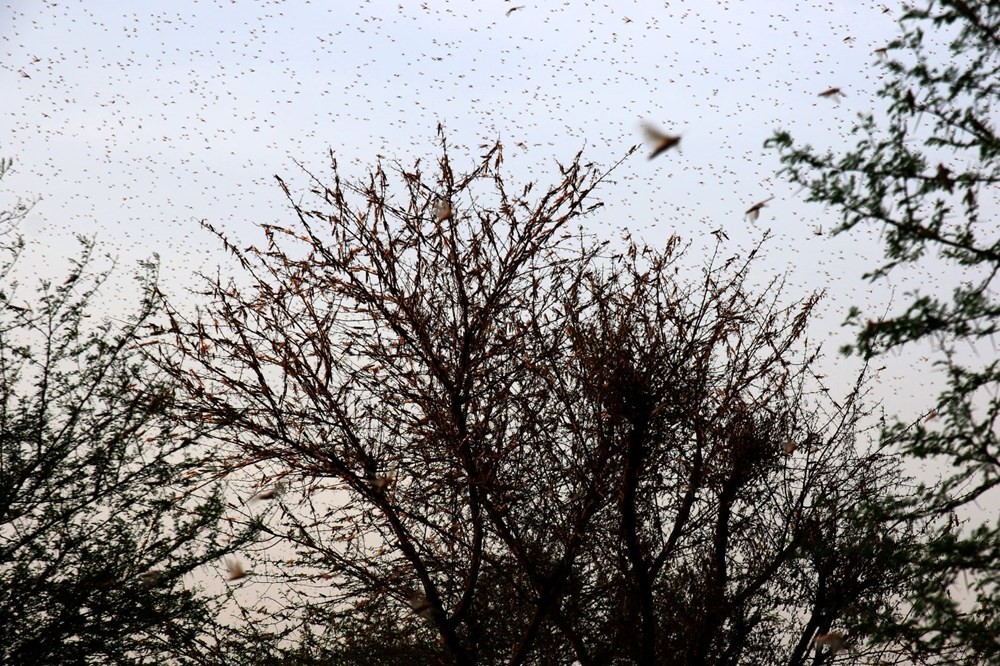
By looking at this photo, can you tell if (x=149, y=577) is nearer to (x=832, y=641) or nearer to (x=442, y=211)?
(x=442, y=211)

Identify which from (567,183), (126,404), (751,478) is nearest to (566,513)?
(751,478)

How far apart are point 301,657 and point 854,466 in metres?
6.54

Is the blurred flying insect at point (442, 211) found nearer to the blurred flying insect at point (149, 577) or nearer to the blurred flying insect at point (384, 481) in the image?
the blurred flying insect at point (384, 481)

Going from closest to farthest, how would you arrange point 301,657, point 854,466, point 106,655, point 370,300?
point 106,655
point 370,300
point 301,657
point 854,466

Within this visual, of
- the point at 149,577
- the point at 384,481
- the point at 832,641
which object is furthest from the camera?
the point at 832,641

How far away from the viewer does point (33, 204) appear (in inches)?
408

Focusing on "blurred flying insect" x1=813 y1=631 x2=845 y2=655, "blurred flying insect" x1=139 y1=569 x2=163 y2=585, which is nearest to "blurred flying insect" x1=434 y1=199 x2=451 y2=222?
"blurred flying insect" x1=139 y1=569 x2=163 y2=585

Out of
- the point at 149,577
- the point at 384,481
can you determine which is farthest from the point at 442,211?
the point at 149,577

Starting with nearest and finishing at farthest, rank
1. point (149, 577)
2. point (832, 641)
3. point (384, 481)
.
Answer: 1. point (384, 481)
2. point (149, 577)
3. point (832, 641)

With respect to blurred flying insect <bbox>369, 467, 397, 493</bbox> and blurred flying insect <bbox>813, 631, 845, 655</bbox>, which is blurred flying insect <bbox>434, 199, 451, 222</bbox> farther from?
blurred flying insect <bbox>813, 631, 845, 655</bbox>

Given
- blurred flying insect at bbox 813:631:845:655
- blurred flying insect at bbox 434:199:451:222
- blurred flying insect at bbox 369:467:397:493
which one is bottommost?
blurred flying insect at bbox 813:631:845:655

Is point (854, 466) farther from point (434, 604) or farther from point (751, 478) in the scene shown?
point (434, 604)

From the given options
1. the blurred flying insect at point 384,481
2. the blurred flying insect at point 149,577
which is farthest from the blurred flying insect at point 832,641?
the blurred flying insect at point 149,577

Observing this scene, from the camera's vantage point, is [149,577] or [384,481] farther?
[149,577]
